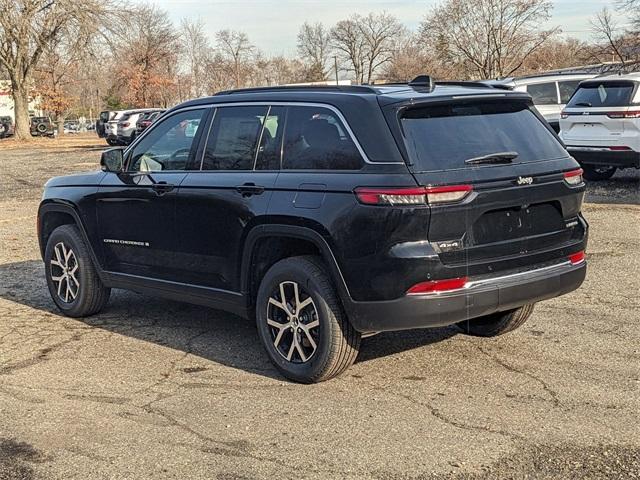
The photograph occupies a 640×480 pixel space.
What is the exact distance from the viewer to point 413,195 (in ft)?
14.4

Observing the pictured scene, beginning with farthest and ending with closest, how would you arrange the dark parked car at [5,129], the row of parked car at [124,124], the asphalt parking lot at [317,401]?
the dark parked car at [5,129] < the row of parked car at [124,124] < the asphalt parking lot at [317,401]

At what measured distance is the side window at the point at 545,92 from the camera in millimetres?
17844

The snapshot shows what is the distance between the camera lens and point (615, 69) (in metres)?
27.1

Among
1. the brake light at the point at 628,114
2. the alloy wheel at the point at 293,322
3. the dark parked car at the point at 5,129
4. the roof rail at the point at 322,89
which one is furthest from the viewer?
the dark parked car at the point at 5,129

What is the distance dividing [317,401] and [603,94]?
408 inches

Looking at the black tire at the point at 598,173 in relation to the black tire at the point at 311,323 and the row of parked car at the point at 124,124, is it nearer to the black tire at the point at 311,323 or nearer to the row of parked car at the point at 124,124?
the black tire at the point at 311,323

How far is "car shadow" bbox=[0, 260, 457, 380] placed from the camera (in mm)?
5613

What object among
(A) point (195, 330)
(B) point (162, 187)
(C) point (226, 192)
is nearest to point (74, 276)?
(A) point (195, 330)

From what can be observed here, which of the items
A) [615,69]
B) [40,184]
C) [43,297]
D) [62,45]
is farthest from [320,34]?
[43,297]

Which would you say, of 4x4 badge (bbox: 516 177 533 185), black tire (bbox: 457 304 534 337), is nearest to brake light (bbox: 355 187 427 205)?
4x4 badge (bbox: 516 177 533 185)

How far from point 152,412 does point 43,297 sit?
3.50 m

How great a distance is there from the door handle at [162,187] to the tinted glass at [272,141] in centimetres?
85

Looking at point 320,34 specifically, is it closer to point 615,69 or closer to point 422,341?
point 615,69

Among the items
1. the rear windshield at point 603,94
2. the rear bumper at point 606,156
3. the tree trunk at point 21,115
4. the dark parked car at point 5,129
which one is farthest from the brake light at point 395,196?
the dark parked car at point 5,129
